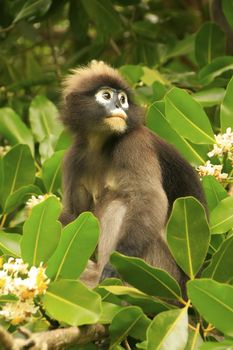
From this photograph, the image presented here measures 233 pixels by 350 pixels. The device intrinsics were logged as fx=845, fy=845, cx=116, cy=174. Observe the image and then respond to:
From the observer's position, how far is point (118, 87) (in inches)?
170

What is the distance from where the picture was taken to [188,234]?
3.09 meters

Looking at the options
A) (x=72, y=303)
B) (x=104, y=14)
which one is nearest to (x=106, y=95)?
(x=104, y=14)

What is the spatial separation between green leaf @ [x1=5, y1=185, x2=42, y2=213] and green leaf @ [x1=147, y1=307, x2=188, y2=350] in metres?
1.43

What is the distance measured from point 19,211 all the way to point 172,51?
1.72 metres

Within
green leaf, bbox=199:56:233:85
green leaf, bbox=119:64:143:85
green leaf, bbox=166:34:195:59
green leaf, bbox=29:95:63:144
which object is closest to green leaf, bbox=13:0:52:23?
green leaf, bbox=29:95:63:144

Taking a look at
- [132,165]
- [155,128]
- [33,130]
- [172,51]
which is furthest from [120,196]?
[172,51]

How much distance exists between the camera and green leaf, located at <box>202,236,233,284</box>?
3.08m

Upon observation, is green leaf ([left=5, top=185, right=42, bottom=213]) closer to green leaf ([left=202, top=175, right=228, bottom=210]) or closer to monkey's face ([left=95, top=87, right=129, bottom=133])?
monkey's face ([left=95, top=87, right=129, bottom=133])

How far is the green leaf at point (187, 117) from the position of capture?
3965 mm

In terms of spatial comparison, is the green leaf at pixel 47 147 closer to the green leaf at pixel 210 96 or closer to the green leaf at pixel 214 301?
the green leaf at pixel 210 96

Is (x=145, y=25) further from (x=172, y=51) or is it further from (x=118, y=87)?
(x=118, y=87)

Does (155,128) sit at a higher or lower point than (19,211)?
higher

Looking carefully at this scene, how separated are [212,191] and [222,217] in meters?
0.33

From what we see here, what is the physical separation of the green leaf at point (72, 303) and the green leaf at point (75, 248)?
0.15 m
